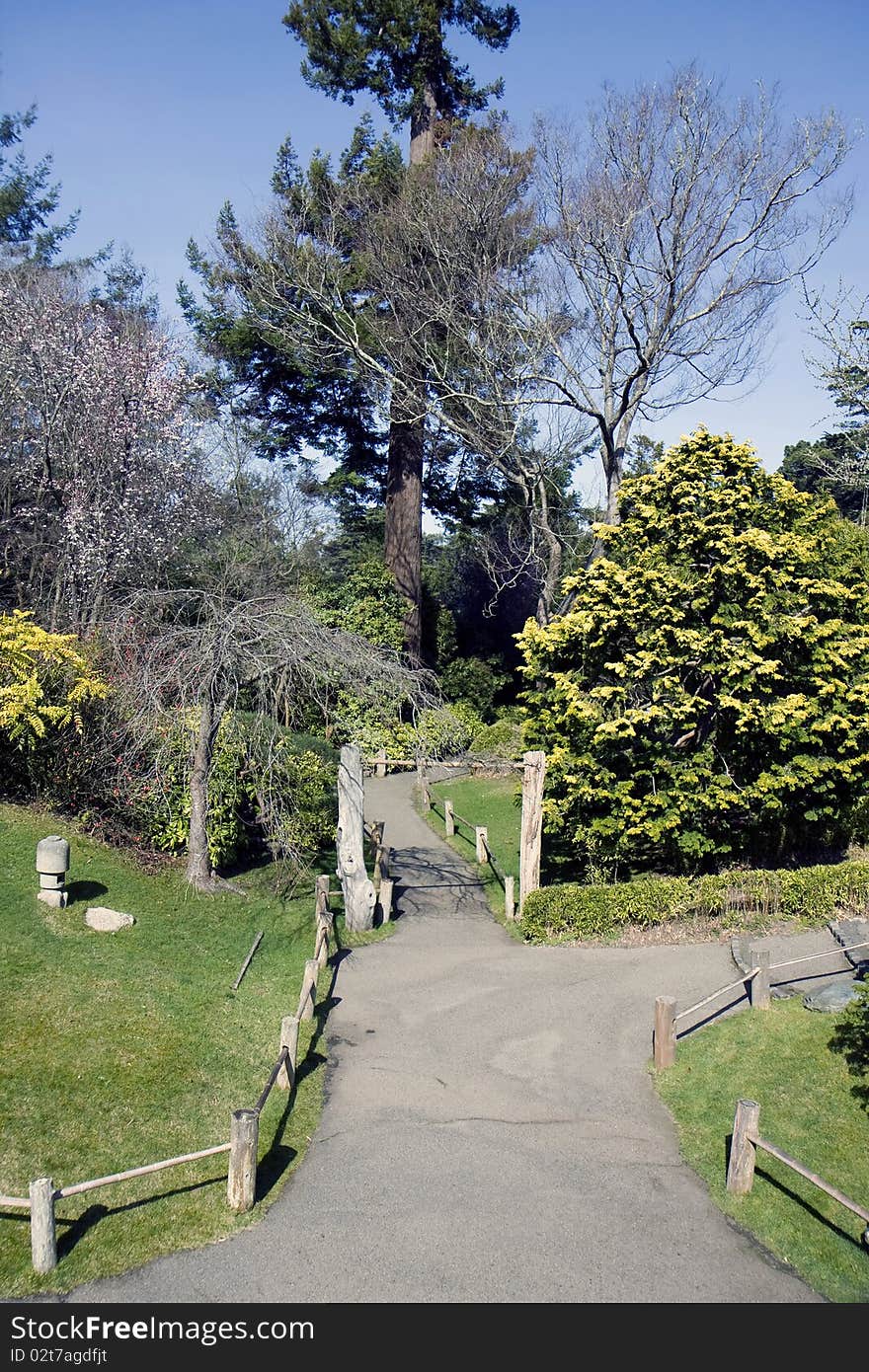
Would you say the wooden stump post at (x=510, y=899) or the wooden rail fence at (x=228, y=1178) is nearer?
the wooden rail fence at (x=228, y=1178)

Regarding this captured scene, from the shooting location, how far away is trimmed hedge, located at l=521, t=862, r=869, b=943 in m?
15.6

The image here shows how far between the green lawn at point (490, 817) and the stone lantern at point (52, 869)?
7.45m

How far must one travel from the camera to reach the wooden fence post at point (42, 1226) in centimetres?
687

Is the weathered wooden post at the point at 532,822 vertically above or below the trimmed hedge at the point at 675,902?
above

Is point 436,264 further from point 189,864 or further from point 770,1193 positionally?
point 770,1193

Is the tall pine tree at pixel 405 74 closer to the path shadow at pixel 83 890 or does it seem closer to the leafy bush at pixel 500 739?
the leafy bush at pixel 500 739

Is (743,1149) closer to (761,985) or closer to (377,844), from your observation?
(761,985)

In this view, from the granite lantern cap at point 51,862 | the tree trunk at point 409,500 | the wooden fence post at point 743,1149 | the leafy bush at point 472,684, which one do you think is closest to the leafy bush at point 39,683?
the granite lantern cap at point 51,862

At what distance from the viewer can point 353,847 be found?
636 inches

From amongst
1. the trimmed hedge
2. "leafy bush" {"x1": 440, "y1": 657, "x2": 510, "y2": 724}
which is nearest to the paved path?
the trimmed hedge

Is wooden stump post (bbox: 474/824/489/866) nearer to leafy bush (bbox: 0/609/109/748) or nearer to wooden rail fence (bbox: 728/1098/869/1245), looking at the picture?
leafy bush (bbox: 0/609/109/748)

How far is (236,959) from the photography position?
1393 cm

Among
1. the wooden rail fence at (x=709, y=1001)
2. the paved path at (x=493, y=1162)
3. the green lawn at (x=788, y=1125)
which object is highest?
the wooden rail fence at (x=709, y=1001)
